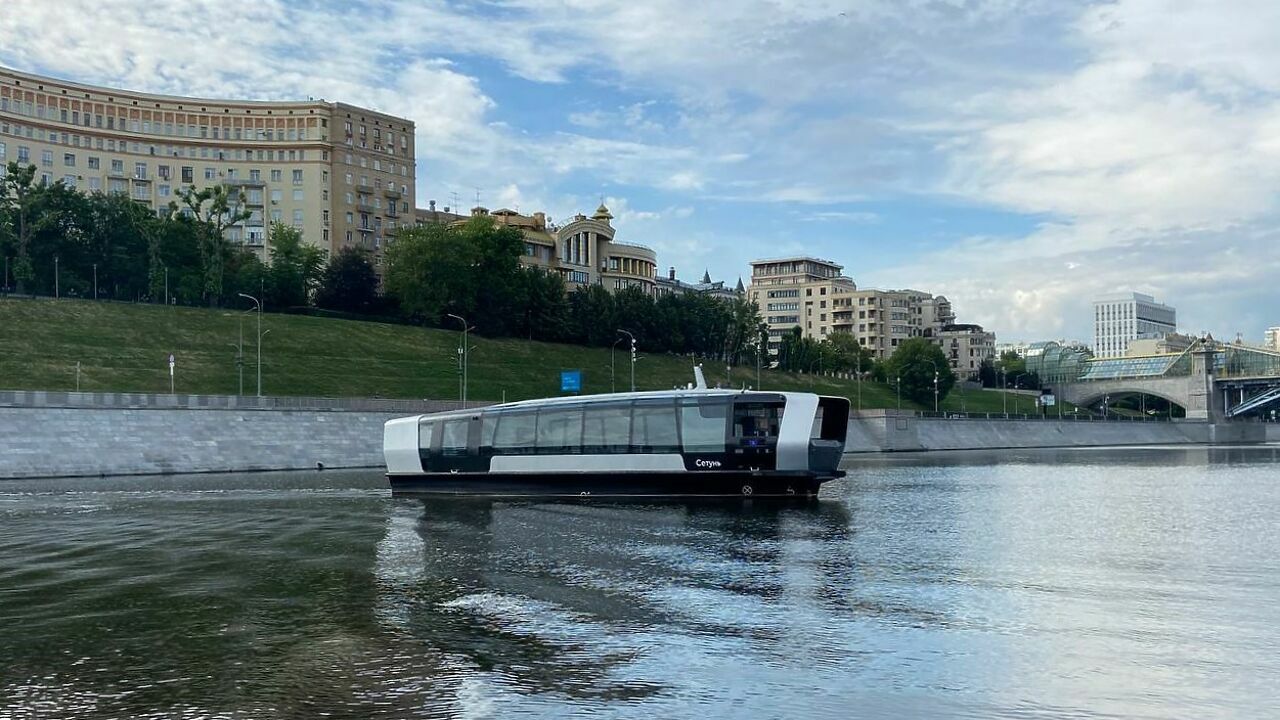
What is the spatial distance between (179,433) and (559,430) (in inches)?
1636

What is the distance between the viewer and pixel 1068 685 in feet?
53.8

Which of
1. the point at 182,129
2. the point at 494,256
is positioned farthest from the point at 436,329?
the point at 182,129

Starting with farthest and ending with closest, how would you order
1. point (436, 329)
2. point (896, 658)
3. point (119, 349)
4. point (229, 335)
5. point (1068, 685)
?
point (436, 329)
point (229, 335)
point (119, 349)
point (896, 658)
point (1068, 685)

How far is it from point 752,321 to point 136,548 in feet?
530

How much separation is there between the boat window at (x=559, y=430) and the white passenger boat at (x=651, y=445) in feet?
0.15

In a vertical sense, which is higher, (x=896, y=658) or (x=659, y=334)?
(x=659, y=334)

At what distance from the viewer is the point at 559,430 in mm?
49969

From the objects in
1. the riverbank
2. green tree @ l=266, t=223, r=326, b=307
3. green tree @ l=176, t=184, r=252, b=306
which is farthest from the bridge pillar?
green tree @ l=176, t=184, r=252, b=306

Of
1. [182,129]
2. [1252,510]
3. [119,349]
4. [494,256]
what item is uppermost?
A: [182,129]

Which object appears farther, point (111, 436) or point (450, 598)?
point (111, 436)

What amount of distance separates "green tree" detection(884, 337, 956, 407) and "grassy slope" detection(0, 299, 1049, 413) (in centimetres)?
4311

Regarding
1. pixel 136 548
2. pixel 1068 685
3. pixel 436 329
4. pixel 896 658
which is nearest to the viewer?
pixel 1068 685

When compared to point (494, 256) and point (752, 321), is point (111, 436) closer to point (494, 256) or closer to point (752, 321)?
point (494, 256)

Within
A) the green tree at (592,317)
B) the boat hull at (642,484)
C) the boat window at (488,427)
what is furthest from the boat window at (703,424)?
the green tree at (592,317)
